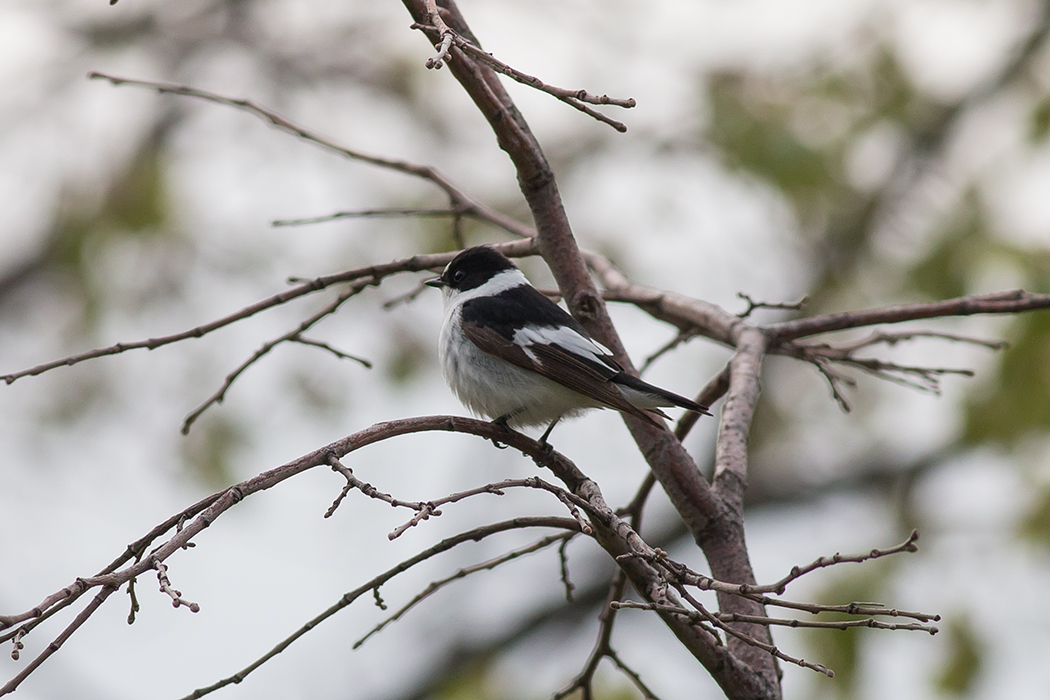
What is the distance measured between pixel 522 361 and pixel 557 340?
0.15 metres

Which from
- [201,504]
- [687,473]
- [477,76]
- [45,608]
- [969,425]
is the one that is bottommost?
[45,608]

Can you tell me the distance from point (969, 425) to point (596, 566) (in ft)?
12.8

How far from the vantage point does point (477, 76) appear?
2369mm

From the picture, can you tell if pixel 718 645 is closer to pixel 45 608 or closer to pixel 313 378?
pixel 45 608

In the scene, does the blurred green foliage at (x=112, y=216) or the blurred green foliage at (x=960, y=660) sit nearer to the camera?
the blurred green foliage at (x=960, y=660)

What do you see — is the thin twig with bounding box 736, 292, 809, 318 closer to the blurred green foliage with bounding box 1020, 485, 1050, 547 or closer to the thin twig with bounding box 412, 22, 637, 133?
the thin twig with bounding box 412, 22, 637, 133

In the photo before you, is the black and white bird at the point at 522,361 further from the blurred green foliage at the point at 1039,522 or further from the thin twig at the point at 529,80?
the blurred green foliage at the point at 1039,522

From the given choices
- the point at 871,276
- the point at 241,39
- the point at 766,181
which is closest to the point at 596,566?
the point at 871,276

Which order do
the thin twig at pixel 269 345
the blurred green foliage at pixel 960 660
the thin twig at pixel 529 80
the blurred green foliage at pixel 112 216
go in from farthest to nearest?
the blurred green foliage at pixel 112 216 → the blurred green foliage at pixel 960 660 → the thin twig at pixel 269 345 → the thin twig at pixel 529 80

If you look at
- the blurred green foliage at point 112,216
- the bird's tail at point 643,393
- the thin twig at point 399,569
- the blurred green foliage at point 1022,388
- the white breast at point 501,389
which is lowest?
the thin twig at point 399,569

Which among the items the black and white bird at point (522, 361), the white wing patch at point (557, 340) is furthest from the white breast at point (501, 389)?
the white wing patch at point (557, 340)

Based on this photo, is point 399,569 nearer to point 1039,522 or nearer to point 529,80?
point 529,80

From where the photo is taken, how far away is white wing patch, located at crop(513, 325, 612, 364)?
11.5 ft

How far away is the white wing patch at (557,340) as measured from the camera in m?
3.52
